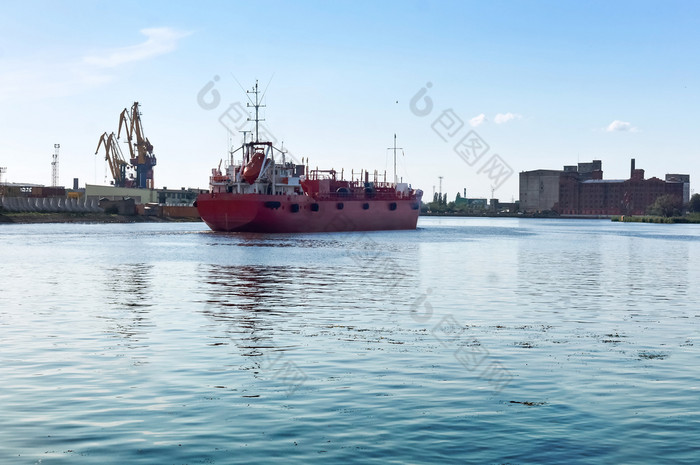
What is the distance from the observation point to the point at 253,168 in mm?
97750

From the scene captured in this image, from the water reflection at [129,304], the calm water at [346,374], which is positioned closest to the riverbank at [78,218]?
the water reflection at [129,304]

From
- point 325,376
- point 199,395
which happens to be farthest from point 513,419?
point 199,395

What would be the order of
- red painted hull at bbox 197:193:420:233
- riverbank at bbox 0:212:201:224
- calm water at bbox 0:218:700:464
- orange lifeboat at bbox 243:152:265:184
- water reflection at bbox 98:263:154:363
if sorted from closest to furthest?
calm water at bbox 0:218:700:464 < water reflection at bbox 98:263:154:363 < red painted hull at bbox 197:193:420:233 < orange lifeboat at bbox 243:152:265:184 < riverbank at bbox 0:212:201:224

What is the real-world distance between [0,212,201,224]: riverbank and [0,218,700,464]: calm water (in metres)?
103

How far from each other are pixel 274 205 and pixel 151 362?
75655 mm

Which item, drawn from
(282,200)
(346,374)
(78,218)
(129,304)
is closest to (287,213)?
(282,200)

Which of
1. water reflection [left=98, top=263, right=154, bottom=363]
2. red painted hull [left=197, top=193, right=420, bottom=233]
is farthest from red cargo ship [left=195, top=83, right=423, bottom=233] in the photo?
water reflection [left=98, top=263, right=154, bottom=363]

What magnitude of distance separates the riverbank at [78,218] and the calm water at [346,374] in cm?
10349

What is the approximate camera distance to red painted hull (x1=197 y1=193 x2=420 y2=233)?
91812 mm

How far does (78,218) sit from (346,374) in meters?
140

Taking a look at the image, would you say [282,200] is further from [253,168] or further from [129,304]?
[129,304]

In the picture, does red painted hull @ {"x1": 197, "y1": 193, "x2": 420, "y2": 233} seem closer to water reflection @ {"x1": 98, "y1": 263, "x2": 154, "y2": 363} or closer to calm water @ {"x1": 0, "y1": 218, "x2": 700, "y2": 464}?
water reflection @ {"x1": 98, "y1": 263, "x2": 154, "y2": 363}

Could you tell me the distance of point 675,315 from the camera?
90.7 feet

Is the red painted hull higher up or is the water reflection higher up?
the red painted hull
